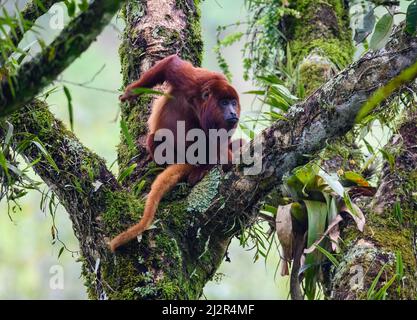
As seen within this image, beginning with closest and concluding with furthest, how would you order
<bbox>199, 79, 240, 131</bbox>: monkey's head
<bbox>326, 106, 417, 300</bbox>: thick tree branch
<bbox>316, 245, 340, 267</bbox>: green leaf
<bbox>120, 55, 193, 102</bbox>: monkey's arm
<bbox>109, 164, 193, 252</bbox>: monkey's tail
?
1. <bbox>109, 164, 193, 252</bbox>: monkey's tail
2. <bbox>326, 106, 417, 300</bbox>: thick tree branch
3. <bbox>316, 245, 340, 267</bbox>: green leaf
4. <bbox>120, 55, 193, 102</bbox>: monkey's arm
5. <bbox>199, 79, 240, 131</bbox>: monkey's head

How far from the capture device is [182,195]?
13.7 feet

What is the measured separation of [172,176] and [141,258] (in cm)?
70

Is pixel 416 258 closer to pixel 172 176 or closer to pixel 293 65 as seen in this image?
pixel 172 176

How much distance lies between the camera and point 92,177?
3.82m

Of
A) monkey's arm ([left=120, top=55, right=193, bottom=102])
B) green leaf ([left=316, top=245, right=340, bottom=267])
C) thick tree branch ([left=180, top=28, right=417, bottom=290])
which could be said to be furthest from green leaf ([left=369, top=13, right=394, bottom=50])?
monkey's arm ([left=120, top=55, right=193, bottom=102])

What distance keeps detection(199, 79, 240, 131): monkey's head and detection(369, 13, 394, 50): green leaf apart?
1.76 metres

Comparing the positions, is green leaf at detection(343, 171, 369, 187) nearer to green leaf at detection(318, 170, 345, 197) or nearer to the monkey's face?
green leaf at detection(318, 170, 345, 197)

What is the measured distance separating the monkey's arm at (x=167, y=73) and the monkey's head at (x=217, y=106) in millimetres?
240

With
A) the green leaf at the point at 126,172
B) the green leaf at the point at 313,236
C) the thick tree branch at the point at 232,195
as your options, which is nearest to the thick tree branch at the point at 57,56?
the thick tree branch at the point at 232,195

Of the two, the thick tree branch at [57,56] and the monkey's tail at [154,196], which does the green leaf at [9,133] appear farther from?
the thick tree branch at [57,56]

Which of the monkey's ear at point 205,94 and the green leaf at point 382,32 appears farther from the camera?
the monkey's ear at point 205,94

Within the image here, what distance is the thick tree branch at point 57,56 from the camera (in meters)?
2.34

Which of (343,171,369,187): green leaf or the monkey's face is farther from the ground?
the monkey's face

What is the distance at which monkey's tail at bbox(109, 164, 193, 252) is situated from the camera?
3621 mm
